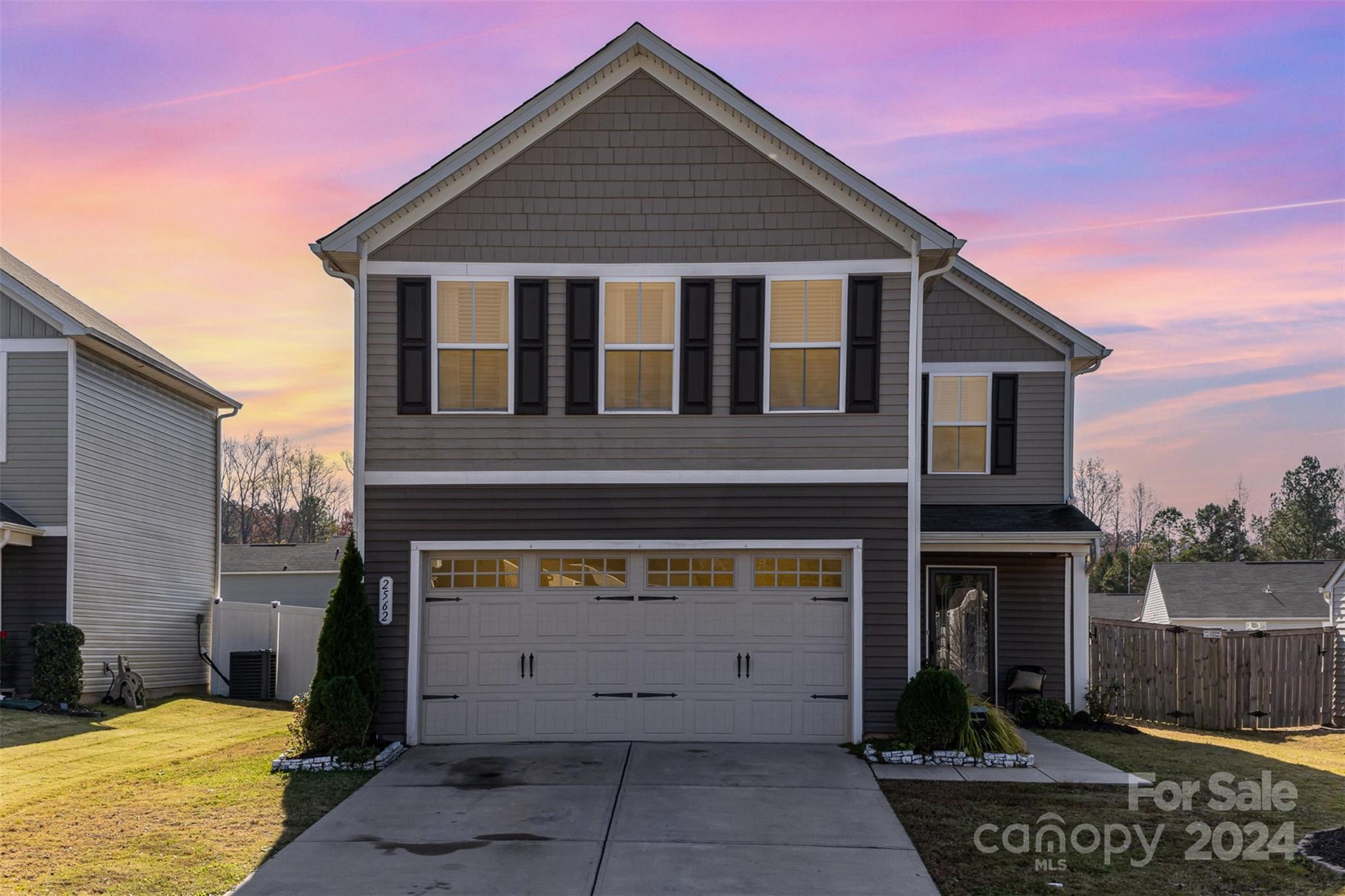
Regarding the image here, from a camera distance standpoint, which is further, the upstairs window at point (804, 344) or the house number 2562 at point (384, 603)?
the upstairs window at point (804, 344)

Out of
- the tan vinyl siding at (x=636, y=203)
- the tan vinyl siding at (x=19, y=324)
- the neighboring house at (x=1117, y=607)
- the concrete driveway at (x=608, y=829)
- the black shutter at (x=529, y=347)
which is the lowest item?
the neighboring house at (x=1117, y=607)

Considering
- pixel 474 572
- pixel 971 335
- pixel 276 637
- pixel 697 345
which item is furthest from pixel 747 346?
pixel 276 637

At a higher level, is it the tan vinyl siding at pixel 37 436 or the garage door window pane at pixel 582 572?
the tan vinyl siding at pixel 37 436

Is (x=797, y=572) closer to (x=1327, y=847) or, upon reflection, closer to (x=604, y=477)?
(x=604, y=477)

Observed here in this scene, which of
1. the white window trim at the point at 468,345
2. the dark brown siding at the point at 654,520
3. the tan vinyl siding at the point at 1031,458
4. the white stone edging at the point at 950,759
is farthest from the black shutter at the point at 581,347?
the tan vinyl siding at the point at 1031,458

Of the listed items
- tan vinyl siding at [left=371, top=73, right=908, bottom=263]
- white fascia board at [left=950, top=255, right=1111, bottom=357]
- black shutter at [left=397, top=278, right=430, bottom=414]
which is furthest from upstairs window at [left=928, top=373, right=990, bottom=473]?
black shutter at [left=397, top=278, right=430, bottom=414]

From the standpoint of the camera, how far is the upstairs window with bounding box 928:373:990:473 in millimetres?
17516

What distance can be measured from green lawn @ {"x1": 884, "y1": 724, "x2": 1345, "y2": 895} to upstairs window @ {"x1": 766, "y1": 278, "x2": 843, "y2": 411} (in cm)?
449

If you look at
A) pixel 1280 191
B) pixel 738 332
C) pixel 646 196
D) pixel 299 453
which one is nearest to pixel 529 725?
pixel 738 332

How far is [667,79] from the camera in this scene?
13.6 metres

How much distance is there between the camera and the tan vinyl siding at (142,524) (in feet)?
60.3

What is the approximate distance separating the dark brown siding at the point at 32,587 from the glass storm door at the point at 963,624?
13.4m

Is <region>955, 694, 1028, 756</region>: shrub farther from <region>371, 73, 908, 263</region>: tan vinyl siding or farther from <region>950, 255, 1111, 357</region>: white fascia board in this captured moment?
<region>950, 255, 1111, 357</region>: white fascia board

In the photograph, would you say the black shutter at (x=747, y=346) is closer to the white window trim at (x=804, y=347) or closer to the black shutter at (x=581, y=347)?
the white window trim at (x=804, y=347)
